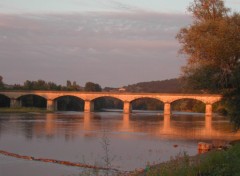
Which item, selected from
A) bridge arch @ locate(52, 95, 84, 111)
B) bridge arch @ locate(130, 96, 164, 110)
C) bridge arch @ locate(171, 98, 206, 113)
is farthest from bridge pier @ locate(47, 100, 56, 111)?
bridge arch @ locate(130, 96, 164, 110)

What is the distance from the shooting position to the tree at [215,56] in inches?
1020

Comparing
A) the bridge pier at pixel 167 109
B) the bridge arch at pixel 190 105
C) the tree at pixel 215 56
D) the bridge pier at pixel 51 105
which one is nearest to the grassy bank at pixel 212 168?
the tree at pixel 215 56

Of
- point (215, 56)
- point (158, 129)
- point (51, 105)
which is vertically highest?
point (215, 56)

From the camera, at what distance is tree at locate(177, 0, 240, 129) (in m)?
25.9

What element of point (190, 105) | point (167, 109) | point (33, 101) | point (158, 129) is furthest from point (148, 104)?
point (158, 129)

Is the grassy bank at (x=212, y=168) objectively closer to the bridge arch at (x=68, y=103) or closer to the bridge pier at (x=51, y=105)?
the bridge pier at (x=51, y=105)

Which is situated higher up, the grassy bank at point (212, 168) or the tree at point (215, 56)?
the tree at point (215, 56)

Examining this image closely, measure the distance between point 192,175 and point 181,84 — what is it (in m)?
19.8

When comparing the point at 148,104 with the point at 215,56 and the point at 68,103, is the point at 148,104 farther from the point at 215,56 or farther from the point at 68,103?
the point at 215,56

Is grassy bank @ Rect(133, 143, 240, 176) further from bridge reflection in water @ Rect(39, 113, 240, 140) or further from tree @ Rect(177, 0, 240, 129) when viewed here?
bridge reflection in water @ Rect(39, 113, 240, 140)

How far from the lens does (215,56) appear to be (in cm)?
2631

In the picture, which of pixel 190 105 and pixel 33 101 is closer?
pixel 33 101

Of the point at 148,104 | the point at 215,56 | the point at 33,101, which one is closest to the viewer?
the point at 215,56

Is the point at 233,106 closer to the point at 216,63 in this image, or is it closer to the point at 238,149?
the point at 216,63
